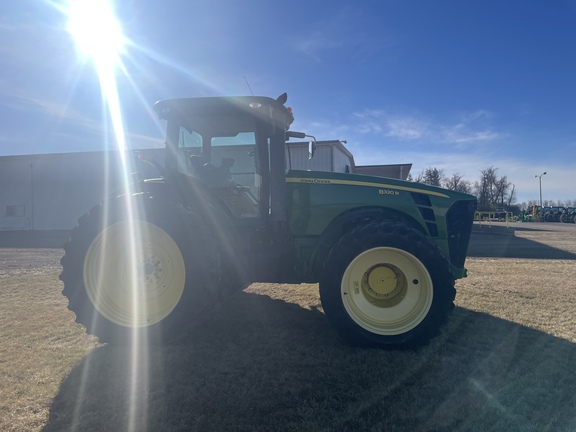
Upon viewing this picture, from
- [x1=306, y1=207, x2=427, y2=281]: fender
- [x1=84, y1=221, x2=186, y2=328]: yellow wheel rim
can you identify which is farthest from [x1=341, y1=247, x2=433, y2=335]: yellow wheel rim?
[x1=84, y1=221, x2=186, y2=328]: yellow wheel rim

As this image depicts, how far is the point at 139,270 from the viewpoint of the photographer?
3709mm

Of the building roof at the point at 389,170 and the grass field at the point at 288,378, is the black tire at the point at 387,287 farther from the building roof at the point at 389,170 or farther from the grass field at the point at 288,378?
the building roof at the point at 389,170

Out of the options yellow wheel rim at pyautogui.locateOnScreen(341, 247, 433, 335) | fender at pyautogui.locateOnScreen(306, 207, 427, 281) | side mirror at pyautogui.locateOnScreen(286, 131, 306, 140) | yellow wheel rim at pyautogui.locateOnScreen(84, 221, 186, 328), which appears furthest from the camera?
side mirror at pyautogui.locateOnScreen(286, 131, 306, 140)

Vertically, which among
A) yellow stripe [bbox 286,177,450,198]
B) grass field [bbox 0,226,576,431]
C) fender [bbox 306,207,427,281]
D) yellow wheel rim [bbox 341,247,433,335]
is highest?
yellow stripe [bbox 286,177,450,198]

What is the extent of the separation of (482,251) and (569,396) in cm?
985

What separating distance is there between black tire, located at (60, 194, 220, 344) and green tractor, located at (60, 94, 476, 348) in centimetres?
1

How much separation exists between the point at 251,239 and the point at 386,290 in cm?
148

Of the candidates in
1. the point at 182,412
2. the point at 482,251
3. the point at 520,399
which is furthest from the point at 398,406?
the point at 482,251

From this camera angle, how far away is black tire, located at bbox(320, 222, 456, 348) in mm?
3348

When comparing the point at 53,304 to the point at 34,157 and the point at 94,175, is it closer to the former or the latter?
the point at 94,175

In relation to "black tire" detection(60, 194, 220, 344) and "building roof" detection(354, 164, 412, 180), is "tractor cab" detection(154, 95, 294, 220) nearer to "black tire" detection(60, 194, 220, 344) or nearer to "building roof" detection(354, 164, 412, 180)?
"black tire" detection(60, 194, 220, 344)

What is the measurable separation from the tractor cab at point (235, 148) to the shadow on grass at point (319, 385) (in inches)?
56.4

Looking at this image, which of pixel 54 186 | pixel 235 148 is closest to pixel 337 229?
pixel 235 148

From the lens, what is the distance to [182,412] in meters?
2.42
